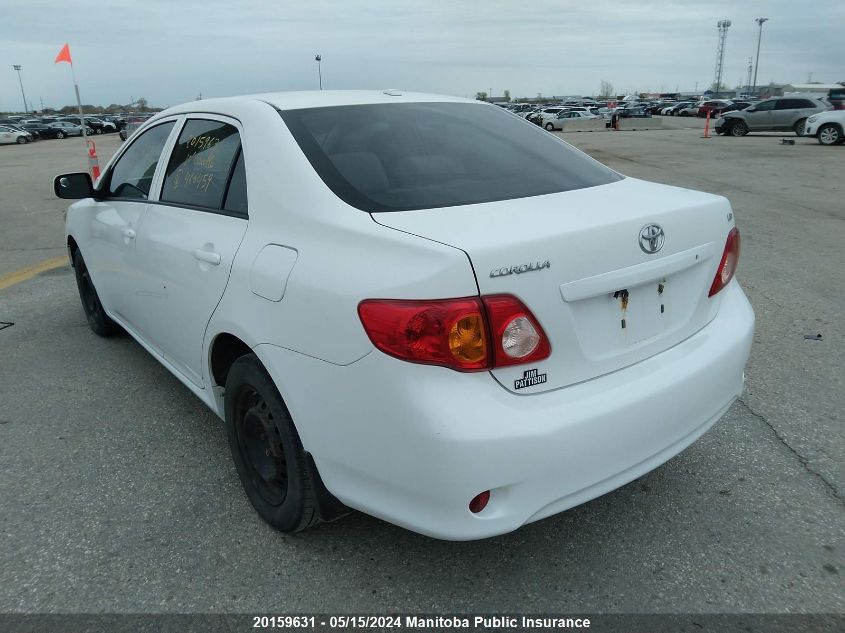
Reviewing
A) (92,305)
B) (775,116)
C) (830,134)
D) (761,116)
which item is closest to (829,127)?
(830,134)

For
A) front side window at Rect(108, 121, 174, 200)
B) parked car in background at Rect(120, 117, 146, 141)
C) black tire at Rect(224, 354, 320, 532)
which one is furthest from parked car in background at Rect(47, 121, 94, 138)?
black tire at Rect(224, 354, 320, 532)

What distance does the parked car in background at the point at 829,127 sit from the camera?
22056 millimetres

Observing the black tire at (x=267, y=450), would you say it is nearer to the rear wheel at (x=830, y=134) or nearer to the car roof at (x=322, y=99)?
the car roof at (x=322, y=99)

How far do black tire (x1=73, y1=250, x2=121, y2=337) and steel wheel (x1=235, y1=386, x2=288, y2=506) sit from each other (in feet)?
8.24

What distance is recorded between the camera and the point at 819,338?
15.0ft

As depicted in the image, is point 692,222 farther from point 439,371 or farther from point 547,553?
point 547,553

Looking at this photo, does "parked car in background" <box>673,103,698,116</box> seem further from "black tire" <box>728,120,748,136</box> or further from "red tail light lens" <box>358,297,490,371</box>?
"red tail light lens" <box>358,297,490,371</box>

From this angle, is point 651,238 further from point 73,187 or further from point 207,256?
point 73,187

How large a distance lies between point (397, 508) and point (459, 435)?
1.20 ft

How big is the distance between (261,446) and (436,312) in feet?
3.76

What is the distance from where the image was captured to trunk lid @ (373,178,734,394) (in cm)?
195

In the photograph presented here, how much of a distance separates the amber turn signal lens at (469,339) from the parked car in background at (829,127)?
24781 millimetres

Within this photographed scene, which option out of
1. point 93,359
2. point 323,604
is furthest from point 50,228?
point 323,604

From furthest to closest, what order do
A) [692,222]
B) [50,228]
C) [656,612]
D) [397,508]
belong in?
[50,228] < [692,222] < [656,612] < [397,508]
